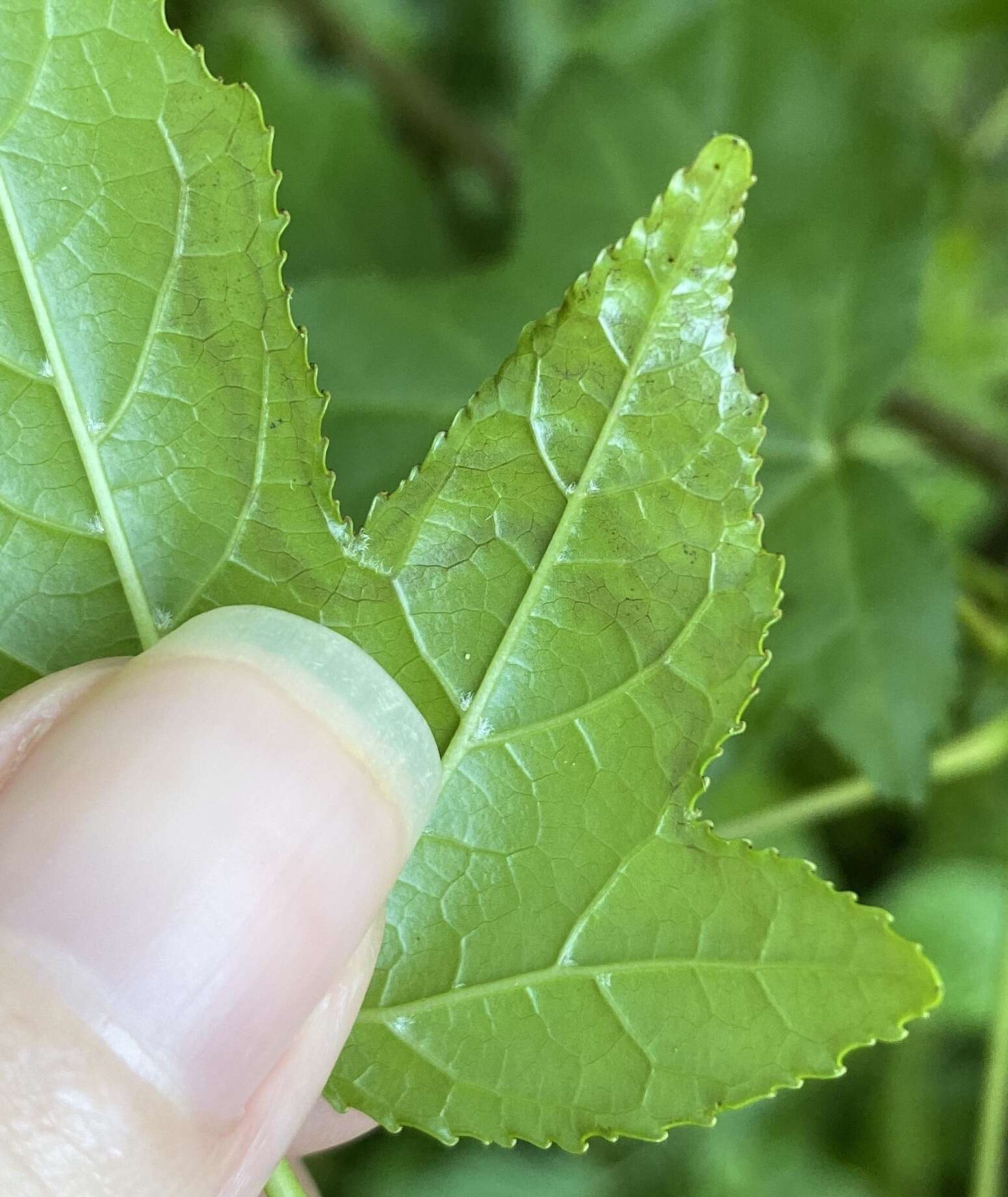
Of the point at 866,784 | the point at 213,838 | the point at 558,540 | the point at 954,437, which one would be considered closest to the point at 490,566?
the point at 558,540

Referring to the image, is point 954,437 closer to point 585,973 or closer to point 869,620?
point 869,620

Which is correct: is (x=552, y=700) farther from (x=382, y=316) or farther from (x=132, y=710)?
(x=382, y=316)

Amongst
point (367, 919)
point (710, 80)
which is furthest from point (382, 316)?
point (367, 919)

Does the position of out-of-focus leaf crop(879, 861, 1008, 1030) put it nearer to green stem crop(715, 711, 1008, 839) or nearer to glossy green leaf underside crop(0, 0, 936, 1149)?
green stem crop(715, 711, 1008, 839)

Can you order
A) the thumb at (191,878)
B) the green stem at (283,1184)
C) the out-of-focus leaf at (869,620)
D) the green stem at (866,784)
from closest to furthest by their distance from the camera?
the thumb at (191,878) < the green stem at (283,1184) < the out-of-focus leaf at (869,620) < the green stem at (866,784)

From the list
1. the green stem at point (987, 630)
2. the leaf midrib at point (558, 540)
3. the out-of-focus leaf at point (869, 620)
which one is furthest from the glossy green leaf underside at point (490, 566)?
the green stem at point (987, 630)

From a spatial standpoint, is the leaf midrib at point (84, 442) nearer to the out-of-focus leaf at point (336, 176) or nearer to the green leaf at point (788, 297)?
the green leaf at point (788, 297)
